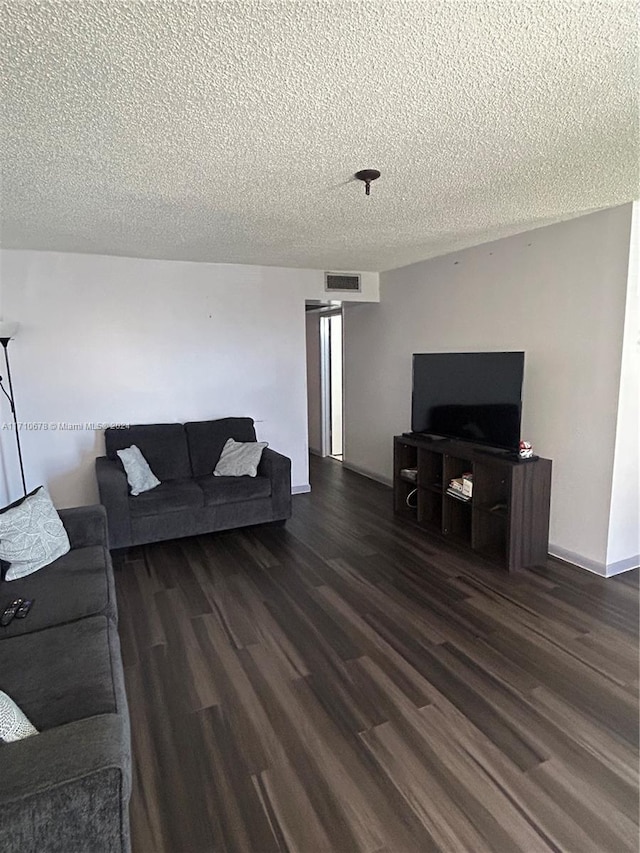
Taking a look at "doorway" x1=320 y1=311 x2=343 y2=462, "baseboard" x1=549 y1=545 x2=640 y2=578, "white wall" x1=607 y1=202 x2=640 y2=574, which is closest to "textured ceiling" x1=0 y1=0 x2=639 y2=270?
"white wall" x1=607 y1=202 x2=640 y2=574

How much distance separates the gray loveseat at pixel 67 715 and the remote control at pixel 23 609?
0.03 m

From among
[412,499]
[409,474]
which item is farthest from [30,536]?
[412,499]

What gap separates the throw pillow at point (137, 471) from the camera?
3.91 m

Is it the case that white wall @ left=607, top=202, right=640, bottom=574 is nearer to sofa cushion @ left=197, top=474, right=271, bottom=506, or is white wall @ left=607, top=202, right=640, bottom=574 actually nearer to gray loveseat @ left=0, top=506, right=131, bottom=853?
sofa cushion @ left=197, top=474, right=271, bottom=506

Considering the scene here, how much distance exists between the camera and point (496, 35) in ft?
4.54

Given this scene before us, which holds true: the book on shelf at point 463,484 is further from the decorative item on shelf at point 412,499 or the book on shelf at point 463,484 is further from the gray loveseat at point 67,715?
the gray loveseat at point 67,715

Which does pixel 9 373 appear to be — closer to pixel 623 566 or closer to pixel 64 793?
pixel 64 793

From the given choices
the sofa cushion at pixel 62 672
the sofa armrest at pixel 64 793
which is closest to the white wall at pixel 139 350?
the sofa cushion at pixel 62 672

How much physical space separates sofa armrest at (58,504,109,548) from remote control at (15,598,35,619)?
2.18ft

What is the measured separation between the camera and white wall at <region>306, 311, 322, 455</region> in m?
7.39

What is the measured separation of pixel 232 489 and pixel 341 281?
103 inches

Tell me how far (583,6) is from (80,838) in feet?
7.84

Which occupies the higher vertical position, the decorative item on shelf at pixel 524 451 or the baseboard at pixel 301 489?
the decorative item on shelf at pixel 524 451

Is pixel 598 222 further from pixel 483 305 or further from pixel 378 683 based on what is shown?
pixel 378 683
